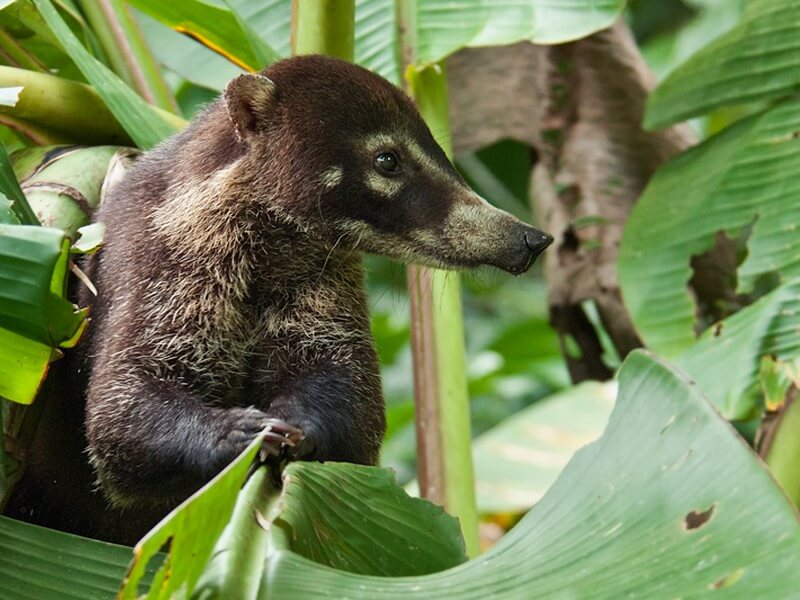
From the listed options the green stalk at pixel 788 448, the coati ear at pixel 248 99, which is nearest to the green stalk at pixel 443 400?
the coati ear at pixel 248 99

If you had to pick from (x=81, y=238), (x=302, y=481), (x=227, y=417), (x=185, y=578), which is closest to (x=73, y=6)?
(x=81, y=238)

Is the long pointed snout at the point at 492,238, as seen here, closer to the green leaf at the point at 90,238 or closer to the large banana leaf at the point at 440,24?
the green leaf at the point at 90,238

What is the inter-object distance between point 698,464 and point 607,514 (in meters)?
0.18

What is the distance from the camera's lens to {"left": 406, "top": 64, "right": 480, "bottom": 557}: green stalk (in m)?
3.13

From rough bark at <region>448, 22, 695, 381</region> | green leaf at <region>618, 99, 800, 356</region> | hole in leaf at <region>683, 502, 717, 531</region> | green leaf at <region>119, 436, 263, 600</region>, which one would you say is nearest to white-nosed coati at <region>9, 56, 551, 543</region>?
green leaf at <region>119, 436, 263, 600</region>

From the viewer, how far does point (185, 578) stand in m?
1.60

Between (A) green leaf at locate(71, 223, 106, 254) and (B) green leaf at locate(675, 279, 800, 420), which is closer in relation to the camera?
(A) green leaf at locate(71, 223, 106, 254)

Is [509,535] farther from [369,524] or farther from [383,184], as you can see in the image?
[383,184]

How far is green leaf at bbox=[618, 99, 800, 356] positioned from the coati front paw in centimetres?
181

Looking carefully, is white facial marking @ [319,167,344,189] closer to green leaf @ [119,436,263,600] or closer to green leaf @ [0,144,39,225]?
green leaf @ [0,144,39,225]

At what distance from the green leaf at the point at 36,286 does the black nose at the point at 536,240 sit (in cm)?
99

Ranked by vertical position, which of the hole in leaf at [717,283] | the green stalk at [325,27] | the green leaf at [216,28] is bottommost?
the green stalk at [325,27]

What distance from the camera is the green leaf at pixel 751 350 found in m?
3.09

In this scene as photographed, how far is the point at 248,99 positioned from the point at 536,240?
28.5 inches
